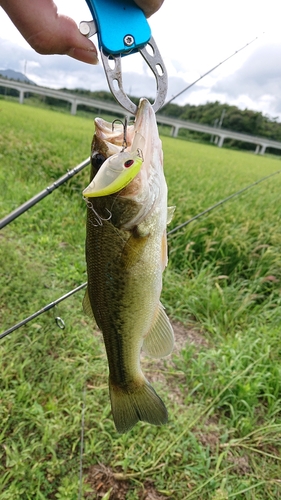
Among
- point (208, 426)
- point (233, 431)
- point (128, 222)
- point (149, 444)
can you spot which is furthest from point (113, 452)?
point (128, 222)

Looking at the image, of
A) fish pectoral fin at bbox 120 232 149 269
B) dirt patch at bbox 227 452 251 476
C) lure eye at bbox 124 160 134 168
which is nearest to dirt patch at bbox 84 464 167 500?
dirt patch at bbox 227 452 251 476

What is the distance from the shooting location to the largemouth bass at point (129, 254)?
3.59 feet

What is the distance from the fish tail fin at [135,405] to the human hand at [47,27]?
1381mm

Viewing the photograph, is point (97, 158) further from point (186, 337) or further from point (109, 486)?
point (186, 337)

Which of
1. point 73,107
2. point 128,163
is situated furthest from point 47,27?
point 73,107

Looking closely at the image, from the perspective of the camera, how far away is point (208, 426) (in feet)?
8.47

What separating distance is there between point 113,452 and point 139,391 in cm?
114

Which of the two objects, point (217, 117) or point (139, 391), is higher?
point (217, 117)

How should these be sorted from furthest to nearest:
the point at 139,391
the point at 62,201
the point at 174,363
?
the point at 62,201, the point at 174,363, the point at 139,391

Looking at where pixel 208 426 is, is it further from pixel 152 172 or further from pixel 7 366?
pixel 152 172

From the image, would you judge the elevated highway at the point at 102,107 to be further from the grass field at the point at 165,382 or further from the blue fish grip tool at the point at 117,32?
the blue fish grip tool at the point at 117,32

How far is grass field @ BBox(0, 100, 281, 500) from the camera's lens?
2195 millimetres

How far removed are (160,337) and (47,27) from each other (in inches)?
50.9

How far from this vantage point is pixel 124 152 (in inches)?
40.3
